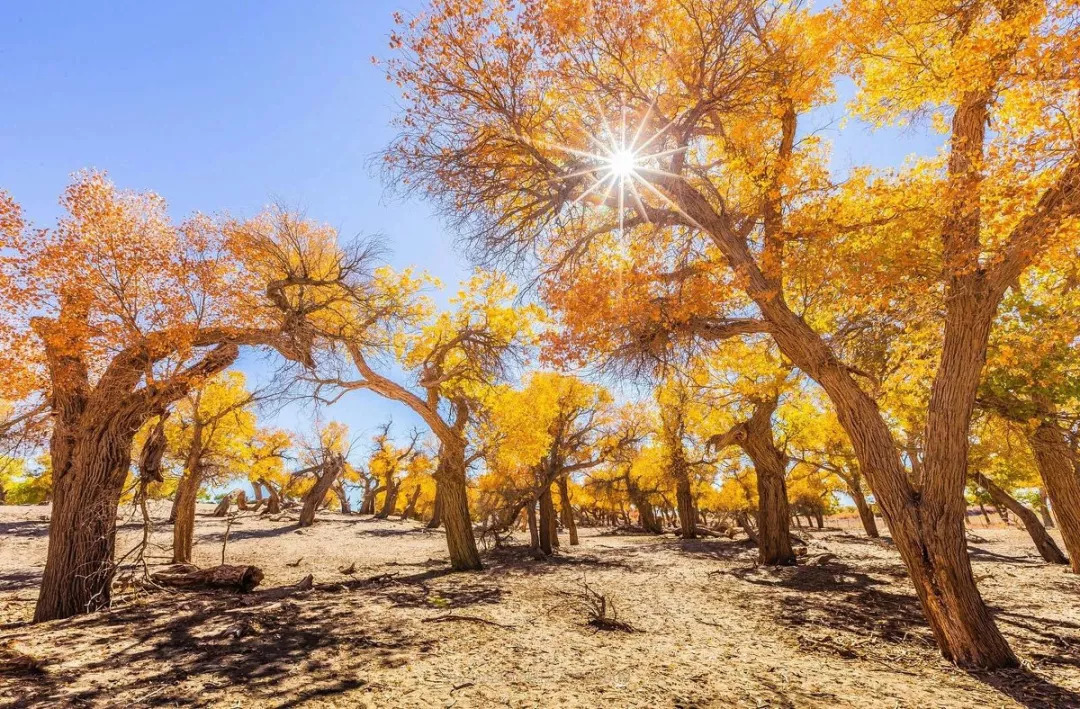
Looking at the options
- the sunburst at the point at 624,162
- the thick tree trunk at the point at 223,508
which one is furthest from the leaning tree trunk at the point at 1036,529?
the thick tree trunk at the point at 223,508

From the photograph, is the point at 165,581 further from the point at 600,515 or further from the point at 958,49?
the point at 600,515

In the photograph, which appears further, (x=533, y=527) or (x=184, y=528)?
(x=533, y=527)

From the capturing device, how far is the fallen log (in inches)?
334

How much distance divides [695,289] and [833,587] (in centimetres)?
718

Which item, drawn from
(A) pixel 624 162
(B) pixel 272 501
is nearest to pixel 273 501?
(B) pixel 272 501

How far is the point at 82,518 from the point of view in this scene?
687 centimetres

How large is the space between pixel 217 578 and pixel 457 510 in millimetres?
4720

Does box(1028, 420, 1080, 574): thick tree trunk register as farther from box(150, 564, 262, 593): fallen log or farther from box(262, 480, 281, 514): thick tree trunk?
box(262, 480, 281, 514): thick tree trunk

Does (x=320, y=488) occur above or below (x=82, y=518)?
below

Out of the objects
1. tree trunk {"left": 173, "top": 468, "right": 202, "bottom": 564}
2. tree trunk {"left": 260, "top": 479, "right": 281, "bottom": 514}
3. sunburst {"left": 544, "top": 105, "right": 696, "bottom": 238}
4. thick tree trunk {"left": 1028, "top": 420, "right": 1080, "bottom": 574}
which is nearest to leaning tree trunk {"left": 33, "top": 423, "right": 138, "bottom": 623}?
tree trunk {"left": 173, "top": 468, "right": 202, "bottom": 564}

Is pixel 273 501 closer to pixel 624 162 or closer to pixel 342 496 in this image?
pixel 342 496

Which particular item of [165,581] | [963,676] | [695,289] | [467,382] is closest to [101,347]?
[165,581]

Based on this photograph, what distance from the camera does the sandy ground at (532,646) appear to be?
390 centimetres

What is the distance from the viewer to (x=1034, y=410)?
28.3 feet
